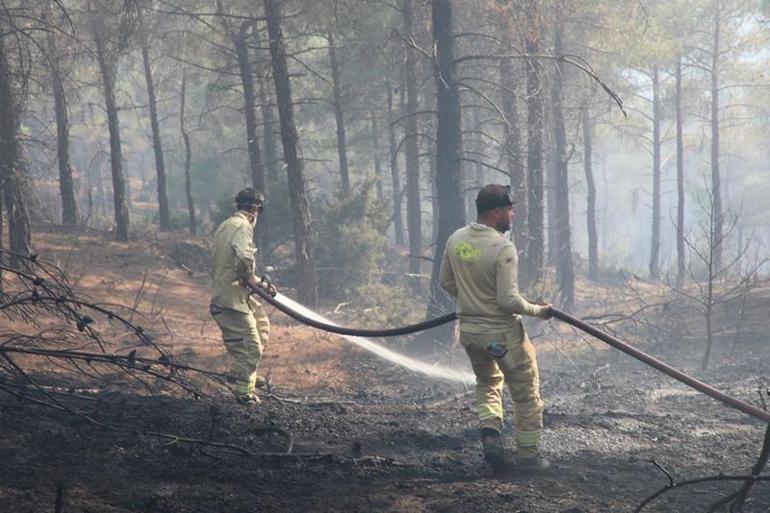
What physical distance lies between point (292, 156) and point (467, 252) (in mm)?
10525

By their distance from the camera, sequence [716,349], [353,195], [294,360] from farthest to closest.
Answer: [353,195], [716,349], [294,360]

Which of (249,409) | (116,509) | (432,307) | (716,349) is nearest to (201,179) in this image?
(432,307)

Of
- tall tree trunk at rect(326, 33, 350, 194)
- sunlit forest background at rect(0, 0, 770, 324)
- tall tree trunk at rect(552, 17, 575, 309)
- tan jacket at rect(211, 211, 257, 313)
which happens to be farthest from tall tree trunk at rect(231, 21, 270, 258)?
tan jacket at rect(211, 211, 257, 313)

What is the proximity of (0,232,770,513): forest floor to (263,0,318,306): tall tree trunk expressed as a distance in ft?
19.1

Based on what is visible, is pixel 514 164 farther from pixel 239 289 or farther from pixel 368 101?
pixel 368 101

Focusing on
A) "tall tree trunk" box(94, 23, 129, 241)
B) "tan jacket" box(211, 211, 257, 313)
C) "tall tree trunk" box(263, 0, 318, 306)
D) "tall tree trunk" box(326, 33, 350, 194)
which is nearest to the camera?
"tan jacket" box(211, 211, 257, 313)

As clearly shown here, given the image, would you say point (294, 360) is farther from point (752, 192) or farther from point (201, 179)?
point (752, 192)

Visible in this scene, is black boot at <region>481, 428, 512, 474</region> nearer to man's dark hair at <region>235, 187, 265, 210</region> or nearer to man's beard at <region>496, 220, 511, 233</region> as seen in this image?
man's beard at <region>496, 220, 511, 233</region>

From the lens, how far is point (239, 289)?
25.2ft

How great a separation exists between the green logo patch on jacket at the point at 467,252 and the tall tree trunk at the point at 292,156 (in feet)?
33.3

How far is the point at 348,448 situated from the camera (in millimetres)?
5965

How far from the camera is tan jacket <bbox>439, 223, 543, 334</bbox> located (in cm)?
538

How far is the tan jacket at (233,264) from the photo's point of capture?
7.48m

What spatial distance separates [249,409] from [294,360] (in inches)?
174
